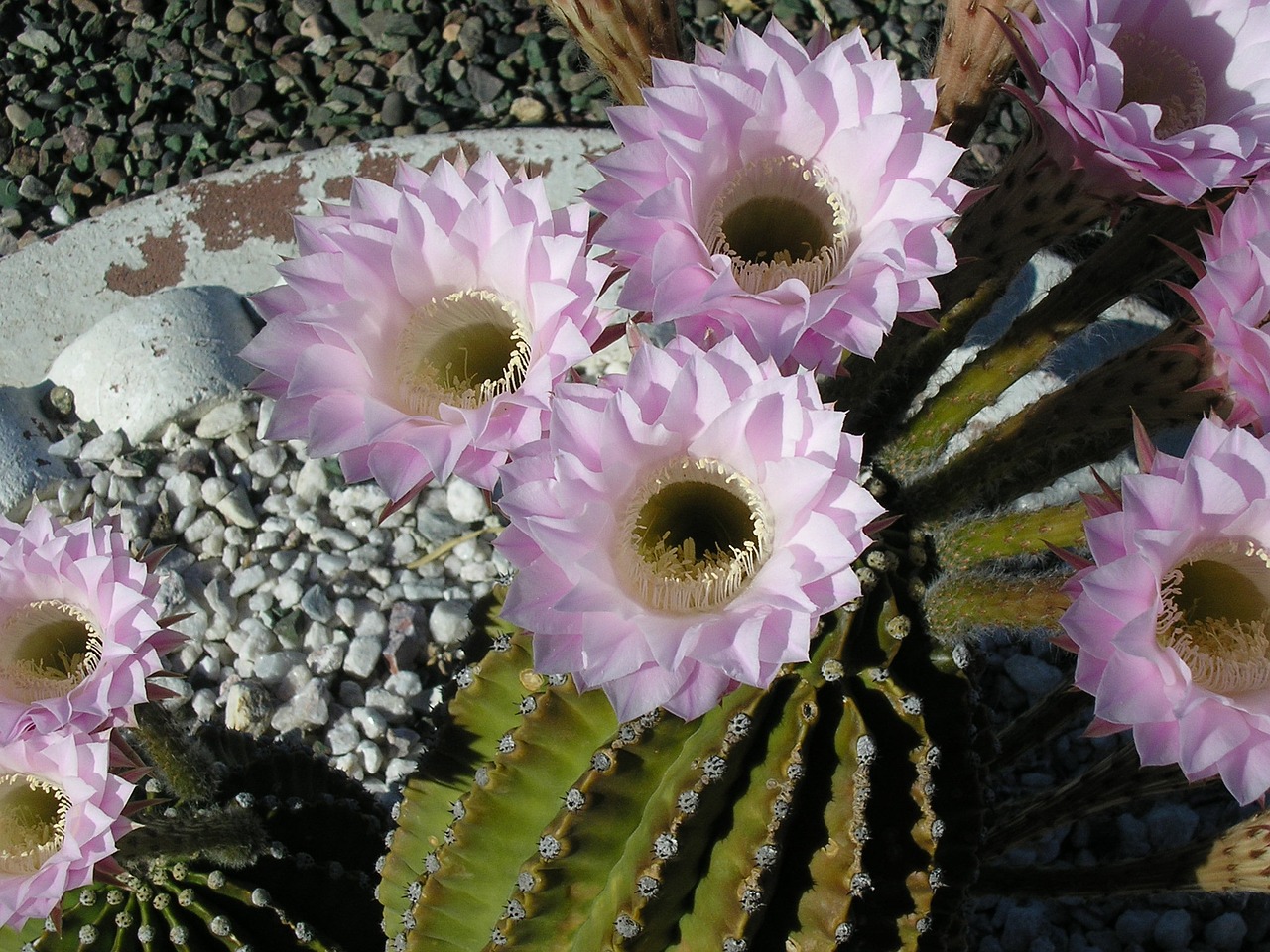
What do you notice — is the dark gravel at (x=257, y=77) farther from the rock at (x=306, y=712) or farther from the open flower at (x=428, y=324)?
the open flower at (x=428, y=324)

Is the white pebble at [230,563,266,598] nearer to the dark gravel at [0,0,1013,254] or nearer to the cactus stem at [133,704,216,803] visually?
the cactus stem at [133,704,216,803]

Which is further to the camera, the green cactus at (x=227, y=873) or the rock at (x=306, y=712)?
the rock at (x=306, y=712)

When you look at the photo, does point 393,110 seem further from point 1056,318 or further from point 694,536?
point 694,536

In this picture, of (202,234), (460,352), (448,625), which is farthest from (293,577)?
(460,352)

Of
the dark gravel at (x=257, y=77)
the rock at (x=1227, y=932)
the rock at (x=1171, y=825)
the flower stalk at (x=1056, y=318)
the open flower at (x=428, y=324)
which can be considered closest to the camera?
the open flower at (x=428, y=324)

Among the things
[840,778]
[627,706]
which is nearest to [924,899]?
[840,778]

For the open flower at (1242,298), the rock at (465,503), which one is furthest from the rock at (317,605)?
the open flower at (1242,298)

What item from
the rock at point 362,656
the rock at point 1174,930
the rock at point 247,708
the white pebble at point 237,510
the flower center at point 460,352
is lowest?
the flower center at point 460,352

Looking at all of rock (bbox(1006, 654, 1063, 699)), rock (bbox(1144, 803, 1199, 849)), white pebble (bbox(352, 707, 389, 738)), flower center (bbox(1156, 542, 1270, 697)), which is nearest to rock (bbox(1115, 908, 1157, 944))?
rock (bbox(1144, 803, 1199, 849))
